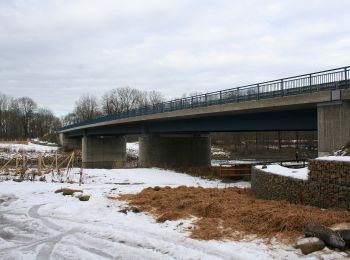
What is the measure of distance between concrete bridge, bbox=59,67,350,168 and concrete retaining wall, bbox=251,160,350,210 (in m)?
7.18

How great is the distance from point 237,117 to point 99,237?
21.4 meters

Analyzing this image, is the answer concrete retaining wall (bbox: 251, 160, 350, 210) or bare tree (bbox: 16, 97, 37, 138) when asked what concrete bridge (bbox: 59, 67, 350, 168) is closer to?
concrete retaining wall (bbox: 251, 160, 350, 210)

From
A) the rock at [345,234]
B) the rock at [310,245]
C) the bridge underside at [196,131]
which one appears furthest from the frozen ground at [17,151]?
the rock at [345,234]

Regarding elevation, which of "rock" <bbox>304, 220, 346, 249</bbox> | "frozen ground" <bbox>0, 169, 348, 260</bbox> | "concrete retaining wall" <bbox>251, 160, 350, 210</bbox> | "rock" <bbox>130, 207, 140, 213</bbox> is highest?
"concrete retaining wall" <bbox>251, 160, 350, 210</bbox>

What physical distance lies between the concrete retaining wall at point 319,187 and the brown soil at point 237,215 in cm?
42

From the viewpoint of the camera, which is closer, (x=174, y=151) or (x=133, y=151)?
(x=174, y=151)

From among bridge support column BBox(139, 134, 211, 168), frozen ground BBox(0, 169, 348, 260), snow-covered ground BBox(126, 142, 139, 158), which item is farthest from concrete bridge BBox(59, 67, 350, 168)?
snow-covered ground BBox(126, 142, 139, 158)

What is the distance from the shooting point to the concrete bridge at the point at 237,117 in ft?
64.6

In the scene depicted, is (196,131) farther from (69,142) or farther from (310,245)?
(69,142)

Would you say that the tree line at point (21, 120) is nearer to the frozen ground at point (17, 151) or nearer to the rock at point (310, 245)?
the frozen ground at point (17, 151)

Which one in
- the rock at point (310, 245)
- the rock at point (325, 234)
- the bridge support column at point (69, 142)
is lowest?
the rock at point (310, 245)

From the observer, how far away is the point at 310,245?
301 inches

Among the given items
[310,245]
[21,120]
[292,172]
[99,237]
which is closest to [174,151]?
[292,172]

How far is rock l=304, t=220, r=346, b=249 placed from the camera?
764 cm
